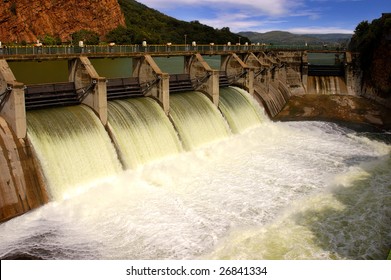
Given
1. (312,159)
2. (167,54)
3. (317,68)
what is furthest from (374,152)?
(317,68)

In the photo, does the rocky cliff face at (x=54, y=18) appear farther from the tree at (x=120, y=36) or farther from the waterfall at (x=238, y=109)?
the waterfall at (x=238, y=109)

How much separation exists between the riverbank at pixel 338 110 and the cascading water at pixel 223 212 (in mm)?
15018

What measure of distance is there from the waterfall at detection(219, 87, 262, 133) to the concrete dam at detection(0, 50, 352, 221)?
0.14 meters

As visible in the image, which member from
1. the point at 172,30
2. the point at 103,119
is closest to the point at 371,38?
the point at 103,119

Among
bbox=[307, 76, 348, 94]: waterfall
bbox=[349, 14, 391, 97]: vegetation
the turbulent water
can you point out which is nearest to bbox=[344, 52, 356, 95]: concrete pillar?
bbox=[307, 76, 348, 94]: waterfall

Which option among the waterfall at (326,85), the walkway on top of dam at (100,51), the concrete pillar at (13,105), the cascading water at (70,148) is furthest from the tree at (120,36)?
the concrete pillar at (13,105)

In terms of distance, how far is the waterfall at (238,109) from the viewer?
41.3 m

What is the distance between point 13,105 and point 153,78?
14.2m

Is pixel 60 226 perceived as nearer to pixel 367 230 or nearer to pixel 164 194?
pixel 164 194

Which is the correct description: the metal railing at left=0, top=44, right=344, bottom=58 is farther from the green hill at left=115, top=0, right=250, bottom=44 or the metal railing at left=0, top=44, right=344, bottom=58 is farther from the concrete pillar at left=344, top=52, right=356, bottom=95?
the green hill at left=115, top=0, right=250, bottom=44

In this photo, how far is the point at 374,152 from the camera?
3797 cm

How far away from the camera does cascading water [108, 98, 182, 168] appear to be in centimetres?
2962

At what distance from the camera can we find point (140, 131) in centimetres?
3123

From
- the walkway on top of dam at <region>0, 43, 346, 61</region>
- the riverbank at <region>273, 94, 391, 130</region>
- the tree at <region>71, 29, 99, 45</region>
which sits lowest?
the riverbank at <region>273, 94, 391, 130</region>
